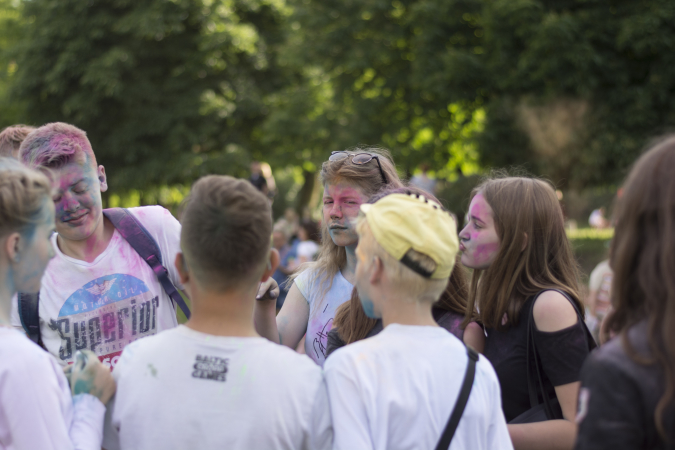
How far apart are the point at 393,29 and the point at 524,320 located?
15.0 meters

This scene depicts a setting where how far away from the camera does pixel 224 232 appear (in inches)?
70.9

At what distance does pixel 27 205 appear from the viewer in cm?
182

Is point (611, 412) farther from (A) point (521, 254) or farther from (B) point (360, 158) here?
(B) point (360, 158)

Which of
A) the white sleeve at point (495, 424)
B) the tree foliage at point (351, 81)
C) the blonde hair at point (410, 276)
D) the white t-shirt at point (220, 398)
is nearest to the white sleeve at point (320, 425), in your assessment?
the white t-shirt at point (220, 398)

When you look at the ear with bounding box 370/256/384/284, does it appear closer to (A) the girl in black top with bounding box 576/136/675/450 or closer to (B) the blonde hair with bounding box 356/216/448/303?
(B) the blonde hair with bounding box 356/216/448/303

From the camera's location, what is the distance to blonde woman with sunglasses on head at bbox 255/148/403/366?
2.94 metres

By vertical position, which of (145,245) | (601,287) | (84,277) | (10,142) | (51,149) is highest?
(51,149)

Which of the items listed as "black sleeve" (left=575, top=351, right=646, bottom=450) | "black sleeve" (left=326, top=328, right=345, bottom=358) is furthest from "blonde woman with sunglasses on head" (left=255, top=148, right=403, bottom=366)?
"black sleeve" (left=575, top=351, right=646, bottom=450)

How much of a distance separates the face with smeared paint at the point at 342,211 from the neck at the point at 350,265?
72mm

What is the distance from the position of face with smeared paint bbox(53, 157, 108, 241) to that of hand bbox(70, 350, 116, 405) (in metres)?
0.95

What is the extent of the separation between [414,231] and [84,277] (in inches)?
61.6

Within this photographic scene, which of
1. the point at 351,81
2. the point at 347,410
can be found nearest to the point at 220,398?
the point at 347,410

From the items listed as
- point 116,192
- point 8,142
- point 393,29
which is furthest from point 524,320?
point 116,192

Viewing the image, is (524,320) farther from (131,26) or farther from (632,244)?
(131,26)
